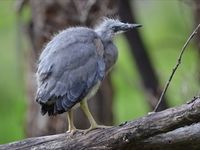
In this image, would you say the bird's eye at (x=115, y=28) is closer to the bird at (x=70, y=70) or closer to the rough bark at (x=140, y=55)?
the bird at (x=70, y=70)

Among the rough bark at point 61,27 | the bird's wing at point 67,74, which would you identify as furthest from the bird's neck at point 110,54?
the rough bark at point 61,27

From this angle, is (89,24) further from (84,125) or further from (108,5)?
(84,125)

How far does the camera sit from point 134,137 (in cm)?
553

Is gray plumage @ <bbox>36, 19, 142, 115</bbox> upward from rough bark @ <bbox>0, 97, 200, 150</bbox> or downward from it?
upward

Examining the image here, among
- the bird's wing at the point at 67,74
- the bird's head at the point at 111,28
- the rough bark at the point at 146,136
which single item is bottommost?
the rough bark at the point at 146,136

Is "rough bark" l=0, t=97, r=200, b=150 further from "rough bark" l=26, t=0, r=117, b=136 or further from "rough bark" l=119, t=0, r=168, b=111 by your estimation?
"rough bark" l=119, t=0, r=168, b=111

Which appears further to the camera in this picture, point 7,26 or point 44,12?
point 7,26

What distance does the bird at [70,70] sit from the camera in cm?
568

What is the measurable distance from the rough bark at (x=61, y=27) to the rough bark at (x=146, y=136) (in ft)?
9.22

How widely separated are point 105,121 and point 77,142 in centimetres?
343

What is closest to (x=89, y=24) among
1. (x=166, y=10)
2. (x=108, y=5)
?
(x=108, y=5)

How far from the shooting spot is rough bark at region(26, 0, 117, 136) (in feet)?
28.6

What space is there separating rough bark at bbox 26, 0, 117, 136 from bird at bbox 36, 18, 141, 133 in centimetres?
251

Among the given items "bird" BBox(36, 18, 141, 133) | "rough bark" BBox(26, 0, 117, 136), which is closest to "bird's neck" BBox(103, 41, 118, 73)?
"bird" BBox(36, 18, 141, 133)
